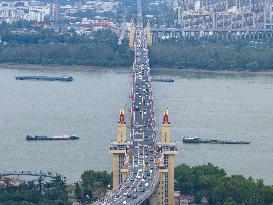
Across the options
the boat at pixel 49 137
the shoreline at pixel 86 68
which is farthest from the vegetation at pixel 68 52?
the boat at pixel 49 137

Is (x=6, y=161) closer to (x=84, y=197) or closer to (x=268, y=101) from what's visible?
(x=84, y=197)

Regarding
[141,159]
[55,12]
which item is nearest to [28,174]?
[141,159]

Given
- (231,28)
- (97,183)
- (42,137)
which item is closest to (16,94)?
(42,137)

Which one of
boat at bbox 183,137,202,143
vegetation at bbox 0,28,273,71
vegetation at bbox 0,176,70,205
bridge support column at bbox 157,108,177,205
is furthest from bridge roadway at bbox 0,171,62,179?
vegetation at bbox 0,28,273,71

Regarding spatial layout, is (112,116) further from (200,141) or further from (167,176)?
(167,176)

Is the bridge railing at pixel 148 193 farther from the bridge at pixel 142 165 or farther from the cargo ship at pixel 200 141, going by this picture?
the cargo ship at pixel 200 141

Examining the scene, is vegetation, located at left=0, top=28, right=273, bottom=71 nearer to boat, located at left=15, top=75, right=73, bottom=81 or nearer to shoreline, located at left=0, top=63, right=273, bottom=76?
shoreline, located at left=0, top=63, right=273, bottom=76
